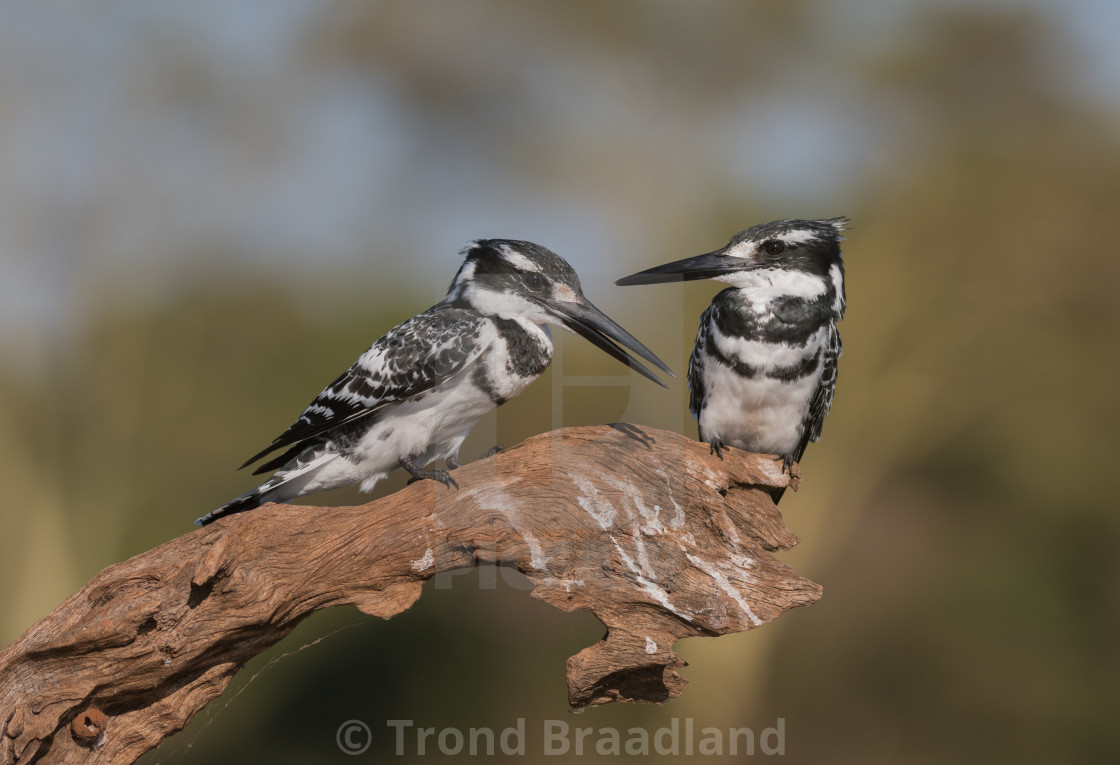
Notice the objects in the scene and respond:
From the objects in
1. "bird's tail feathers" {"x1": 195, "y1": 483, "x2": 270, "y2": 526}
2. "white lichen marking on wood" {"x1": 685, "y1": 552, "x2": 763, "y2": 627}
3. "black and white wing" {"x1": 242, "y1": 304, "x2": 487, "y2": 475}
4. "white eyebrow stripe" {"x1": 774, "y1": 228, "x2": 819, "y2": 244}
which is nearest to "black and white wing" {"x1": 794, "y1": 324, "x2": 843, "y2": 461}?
"white eyebrow stripe" {"x1": 774, "y1": 228, "x2": 819, "y2": 244}

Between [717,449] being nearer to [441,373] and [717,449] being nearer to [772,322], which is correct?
[772,322]

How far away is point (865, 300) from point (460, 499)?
3.55 metres

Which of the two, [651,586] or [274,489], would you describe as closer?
[651,586]

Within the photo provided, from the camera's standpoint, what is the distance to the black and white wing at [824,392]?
234 centimetres

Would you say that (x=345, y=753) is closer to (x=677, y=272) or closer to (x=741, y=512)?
(x=741, y=512)

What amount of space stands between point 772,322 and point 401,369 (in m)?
1.00

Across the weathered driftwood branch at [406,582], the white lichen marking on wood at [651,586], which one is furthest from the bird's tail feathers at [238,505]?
the white lichen marking on wood at [651,586]


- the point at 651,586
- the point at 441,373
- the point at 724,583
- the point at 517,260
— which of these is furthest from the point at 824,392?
the point at 441,373

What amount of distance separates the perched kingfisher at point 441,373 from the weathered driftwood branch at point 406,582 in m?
0.15

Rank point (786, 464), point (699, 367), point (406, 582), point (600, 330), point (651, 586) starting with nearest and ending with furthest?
point (651, 586) → point (406, 582) → point (600, 330) → point (786, 464) → point (699, 367)

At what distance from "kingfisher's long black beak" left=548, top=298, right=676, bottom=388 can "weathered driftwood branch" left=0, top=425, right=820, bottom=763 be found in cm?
23

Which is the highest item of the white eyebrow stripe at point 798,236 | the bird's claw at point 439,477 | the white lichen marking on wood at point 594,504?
the white eyebrow stripe at point 798,236

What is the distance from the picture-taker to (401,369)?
6.89 ft

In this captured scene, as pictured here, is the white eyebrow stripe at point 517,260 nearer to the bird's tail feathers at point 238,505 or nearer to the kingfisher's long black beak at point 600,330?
the kingfisher's long black beak at point 600,330
